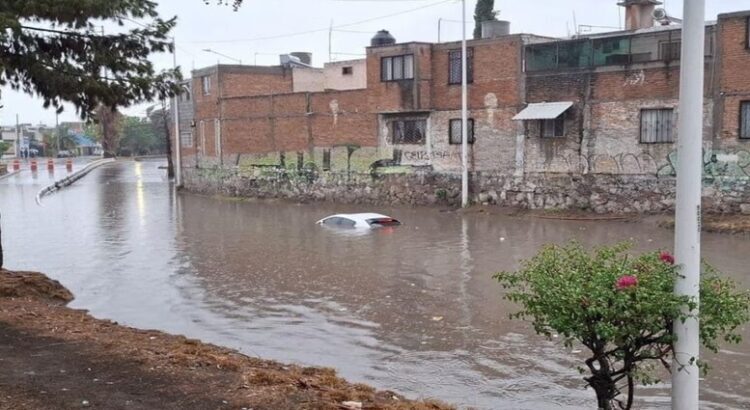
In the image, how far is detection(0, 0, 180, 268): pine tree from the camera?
11438mm

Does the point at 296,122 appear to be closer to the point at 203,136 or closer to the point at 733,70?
the point at 203,136

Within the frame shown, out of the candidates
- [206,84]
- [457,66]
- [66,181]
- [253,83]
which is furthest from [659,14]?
[66,181]

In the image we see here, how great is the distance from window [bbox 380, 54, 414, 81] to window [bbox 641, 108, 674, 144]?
10.6 m

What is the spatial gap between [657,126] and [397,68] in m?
12.1

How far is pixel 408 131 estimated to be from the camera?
35.5m

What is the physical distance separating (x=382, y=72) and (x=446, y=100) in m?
3.60

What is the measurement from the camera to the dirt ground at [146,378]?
A: 22.1 ft

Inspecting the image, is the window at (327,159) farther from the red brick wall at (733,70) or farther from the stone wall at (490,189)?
the red brick wall at (733,70)

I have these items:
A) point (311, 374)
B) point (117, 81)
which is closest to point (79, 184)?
point (117, 81)

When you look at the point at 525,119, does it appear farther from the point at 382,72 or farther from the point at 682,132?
the point at 682,132

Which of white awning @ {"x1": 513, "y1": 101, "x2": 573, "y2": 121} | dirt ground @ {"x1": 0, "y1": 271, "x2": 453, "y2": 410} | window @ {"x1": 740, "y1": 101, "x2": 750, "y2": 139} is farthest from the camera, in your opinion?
white awning @ {"x1": 513, "y1": 101, "x2": 573, "y2": 121}

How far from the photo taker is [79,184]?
190 feet

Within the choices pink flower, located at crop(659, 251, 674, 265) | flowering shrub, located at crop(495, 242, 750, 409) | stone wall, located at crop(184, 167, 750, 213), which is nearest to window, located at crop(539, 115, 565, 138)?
stone wall, located at crop(184, 167, 750, 213)

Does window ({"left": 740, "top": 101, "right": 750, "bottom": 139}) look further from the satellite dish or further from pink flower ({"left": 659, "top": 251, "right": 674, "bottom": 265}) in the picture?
pink flower ({"left": 659, "top": 251, "right": 674, "bottom": 265})
